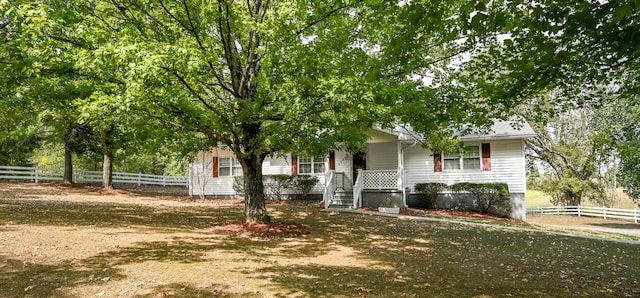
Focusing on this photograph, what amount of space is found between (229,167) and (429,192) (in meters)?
12.0

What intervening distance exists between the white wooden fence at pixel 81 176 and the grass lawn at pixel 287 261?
16.5 metres

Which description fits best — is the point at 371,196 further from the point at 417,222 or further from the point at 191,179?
the point at 191,179

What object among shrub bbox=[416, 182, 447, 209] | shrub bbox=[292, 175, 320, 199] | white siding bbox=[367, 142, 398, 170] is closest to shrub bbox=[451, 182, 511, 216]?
shrub bbox=[416, 182, 447, 209]

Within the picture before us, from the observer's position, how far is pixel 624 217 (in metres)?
23.1

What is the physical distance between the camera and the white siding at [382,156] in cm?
2009

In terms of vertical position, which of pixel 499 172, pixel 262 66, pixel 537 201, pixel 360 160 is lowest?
pixel 537 201

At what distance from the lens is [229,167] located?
76.8 feet

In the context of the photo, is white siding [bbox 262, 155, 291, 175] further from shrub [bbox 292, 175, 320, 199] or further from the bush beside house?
the bush beside house

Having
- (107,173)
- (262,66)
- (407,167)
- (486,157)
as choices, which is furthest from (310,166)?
(262,66)

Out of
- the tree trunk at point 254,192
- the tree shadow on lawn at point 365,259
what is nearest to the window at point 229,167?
the tree shadow on lawn at point 365,259

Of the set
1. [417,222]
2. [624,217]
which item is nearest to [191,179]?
[417,222]

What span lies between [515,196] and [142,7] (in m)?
17.1

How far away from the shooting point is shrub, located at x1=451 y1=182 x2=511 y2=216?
57.2ft

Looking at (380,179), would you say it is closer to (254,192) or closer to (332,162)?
(332,162)
